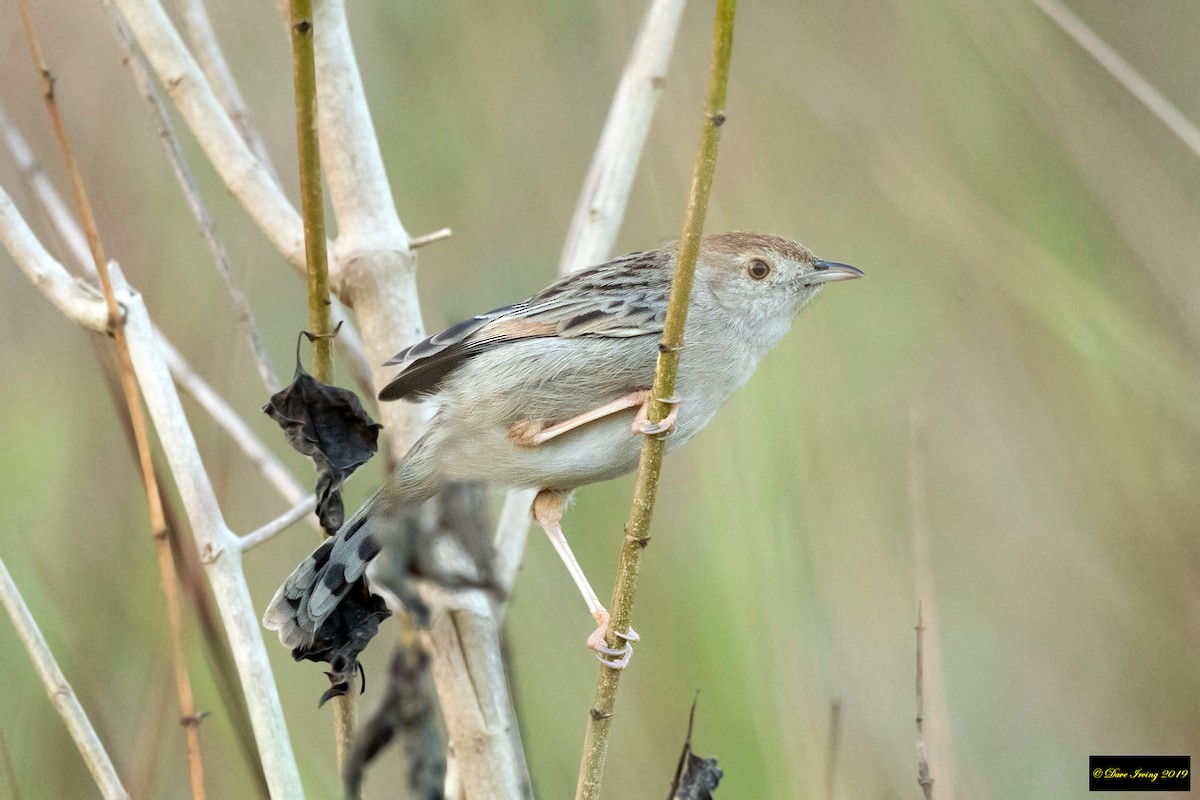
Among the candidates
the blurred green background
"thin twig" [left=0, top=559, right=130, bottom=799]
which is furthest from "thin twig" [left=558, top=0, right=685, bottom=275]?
"thin twig" [left=0, top=559, right=130, bottom=799]

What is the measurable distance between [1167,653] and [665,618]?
1830mm

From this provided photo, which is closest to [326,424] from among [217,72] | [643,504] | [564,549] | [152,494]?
[152,494]

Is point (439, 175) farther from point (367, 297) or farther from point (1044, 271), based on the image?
point (1044, 271)

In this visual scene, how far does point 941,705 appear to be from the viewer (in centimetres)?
278

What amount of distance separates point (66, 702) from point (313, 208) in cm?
124

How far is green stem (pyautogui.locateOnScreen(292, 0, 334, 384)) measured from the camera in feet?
6.46

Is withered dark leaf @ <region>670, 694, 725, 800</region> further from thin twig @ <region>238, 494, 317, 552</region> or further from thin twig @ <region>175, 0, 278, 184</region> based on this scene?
thin twig @ <region>175, 0, 278, 184</region>

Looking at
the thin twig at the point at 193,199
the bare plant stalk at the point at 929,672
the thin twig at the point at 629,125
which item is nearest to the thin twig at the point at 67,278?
the thin twig at the point at 193,199

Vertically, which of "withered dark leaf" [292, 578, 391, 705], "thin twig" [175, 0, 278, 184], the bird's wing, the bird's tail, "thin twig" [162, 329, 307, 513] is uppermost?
"thin twig" [175, 0, 278, 184]

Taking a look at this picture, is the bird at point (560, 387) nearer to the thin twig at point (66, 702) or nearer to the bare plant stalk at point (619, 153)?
the bare plant stalk at point (619, 153)

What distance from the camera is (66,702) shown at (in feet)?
7.82

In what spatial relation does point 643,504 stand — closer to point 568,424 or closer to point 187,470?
point 568,424

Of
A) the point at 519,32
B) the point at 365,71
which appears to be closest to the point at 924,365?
the point at 519,32

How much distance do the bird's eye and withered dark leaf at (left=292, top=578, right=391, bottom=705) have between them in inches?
61.7
